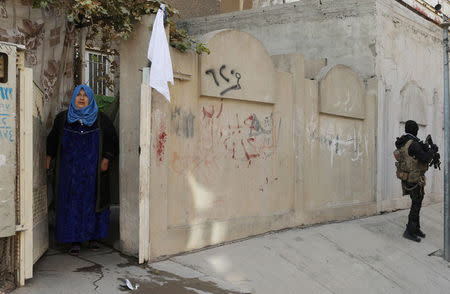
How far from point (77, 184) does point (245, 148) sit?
2190mm

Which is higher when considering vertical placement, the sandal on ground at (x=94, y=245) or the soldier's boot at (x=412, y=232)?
the sandal on ground at (x=94, y=245)

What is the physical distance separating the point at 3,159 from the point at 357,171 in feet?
21.0

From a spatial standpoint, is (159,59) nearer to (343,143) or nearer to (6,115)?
(6,115)

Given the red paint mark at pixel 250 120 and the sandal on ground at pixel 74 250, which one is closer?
the sandal on ground at pixel 74 250

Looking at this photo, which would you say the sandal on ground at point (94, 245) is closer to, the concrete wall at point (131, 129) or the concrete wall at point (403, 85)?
the concrete wall at point (131, 129)

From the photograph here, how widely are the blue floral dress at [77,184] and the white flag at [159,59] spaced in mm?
950

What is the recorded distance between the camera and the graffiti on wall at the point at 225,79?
5.50 meters

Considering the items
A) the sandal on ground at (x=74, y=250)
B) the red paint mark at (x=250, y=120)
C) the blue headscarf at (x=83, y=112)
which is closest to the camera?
the blue headscarf at (x=83, y=112)

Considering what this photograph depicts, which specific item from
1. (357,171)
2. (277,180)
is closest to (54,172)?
(277,180)

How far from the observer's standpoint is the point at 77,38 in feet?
19.5

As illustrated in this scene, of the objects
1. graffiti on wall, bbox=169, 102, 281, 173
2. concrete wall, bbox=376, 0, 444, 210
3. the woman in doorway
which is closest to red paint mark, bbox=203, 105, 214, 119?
graffiti on wall, bbox=169, 102, 281, 173

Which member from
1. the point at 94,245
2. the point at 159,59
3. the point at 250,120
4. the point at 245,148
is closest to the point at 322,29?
the point at 250,120

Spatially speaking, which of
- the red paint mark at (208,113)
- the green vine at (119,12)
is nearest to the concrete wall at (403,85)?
the red paint mark at (208,113)

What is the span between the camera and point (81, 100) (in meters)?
4.86
